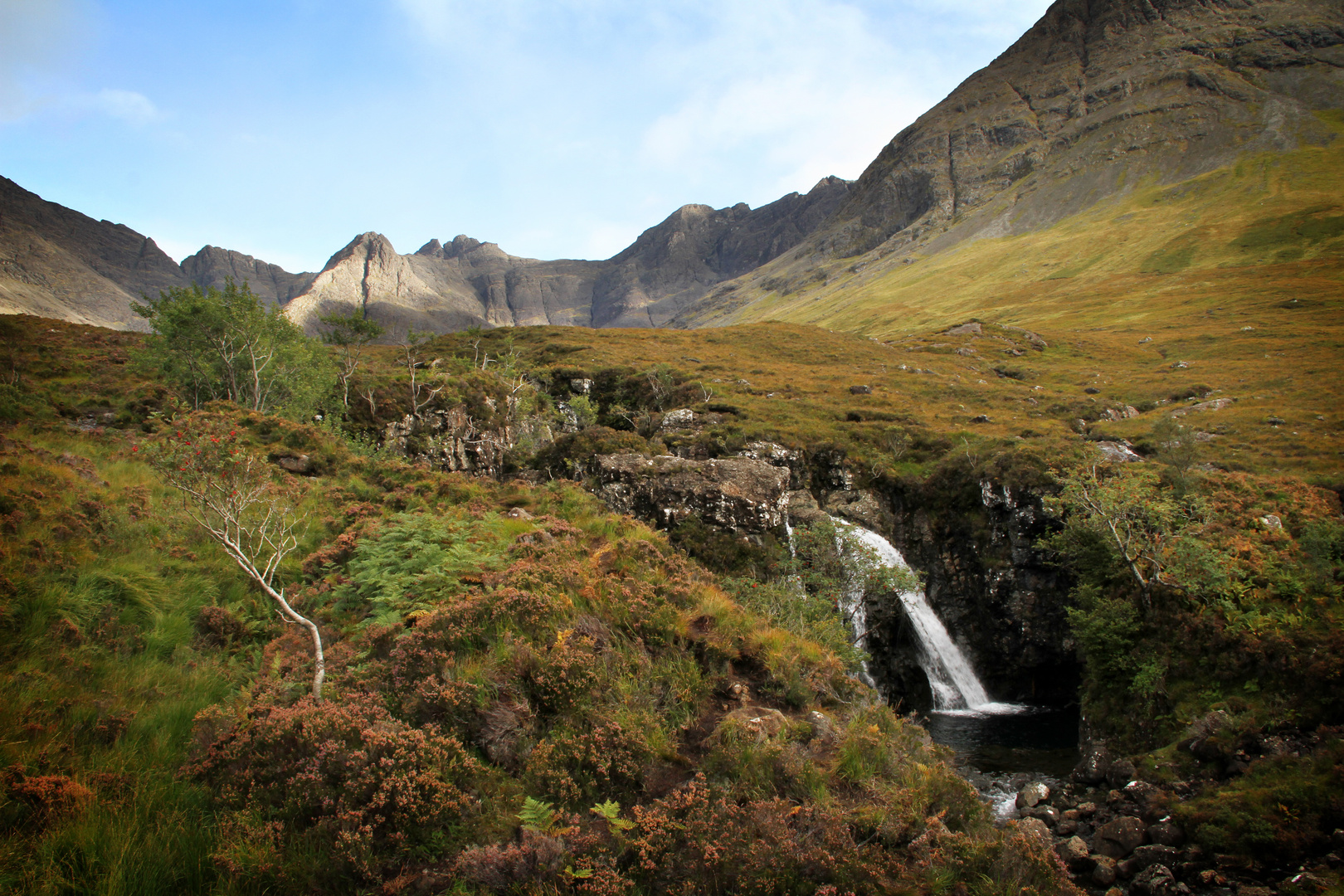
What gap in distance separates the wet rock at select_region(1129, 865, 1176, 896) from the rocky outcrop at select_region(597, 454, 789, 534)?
17296mm

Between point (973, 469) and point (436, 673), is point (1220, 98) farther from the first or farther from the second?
point (436, 673)

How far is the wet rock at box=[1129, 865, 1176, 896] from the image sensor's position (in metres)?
12.4

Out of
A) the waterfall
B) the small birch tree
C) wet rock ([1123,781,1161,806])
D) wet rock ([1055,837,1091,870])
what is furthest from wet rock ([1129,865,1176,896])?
the small birch tree

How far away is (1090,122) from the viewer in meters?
198

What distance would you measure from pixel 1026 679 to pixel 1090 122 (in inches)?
9836

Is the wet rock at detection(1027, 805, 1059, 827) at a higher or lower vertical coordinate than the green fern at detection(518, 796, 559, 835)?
lower

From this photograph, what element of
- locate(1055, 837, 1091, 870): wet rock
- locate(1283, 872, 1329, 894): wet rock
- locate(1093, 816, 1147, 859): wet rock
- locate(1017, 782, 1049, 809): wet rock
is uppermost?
locate(1283, 872, 1329, 894): wet rock

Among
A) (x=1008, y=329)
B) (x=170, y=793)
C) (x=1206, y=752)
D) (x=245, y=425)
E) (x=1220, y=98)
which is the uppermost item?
(x=1220, y=98)

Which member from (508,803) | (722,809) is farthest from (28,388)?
(722,809)

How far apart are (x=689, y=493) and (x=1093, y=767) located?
18.1 meters

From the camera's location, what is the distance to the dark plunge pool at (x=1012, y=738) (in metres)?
21.4

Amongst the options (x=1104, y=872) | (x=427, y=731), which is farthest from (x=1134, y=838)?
(x=427, y=731)

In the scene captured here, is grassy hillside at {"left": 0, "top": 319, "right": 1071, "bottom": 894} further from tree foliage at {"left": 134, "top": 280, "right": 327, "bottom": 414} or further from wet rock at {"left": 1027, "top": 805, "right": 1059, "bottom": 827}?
tree foliage at {"left": 134, "top": 280, "right": 327, "bottom": 414}

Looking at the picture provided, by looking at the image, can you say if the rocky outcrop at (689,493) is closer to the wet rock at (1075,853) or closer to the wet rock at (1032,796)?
the wet rock at (1032,796)
